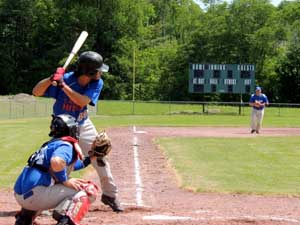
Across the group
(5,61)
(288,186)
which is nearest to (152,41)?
(5,61)

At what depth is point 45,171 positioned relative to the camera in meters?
5.55

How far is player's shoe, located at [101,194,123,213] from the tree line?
52.9 metres

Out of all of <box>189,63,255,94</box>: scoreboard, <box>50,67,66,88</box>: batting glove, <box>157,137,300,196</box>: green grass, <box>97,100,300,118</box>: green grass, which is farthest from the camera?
<box>97,100,300,118</box>: green grass

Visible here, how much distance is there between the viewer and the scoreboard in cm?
4141

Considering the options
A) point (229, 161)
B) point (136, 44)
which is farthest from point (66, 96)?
point (136, 44)

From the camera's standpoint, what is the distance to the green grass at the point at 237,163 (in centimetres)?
987

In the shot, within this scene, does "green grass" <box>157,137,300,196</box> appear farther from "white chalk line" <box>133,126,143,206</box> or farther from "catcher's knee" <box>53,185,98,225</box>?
"catcher's knee" <box>53,185,98,225</box>

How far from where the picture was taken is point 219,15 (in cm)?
6900

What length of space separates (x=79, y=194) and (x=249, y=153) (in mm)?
10196

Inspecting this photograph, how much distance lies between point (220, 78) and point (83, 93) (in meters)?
35.3

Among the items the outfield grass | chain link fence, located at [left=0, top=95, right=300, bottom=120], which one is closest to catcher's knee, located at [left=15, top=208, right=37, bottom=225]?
the outfield grass

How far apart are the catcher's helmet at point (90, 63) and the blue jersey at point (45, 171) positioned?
1.35 meters

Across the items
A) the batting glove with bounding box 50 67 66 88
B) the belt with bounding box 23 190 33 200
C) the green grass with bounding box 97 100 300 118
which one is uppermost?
the batting glove with bounding box 50 67 66 88

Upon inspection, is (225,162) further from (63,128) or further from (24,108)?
(24,108)
